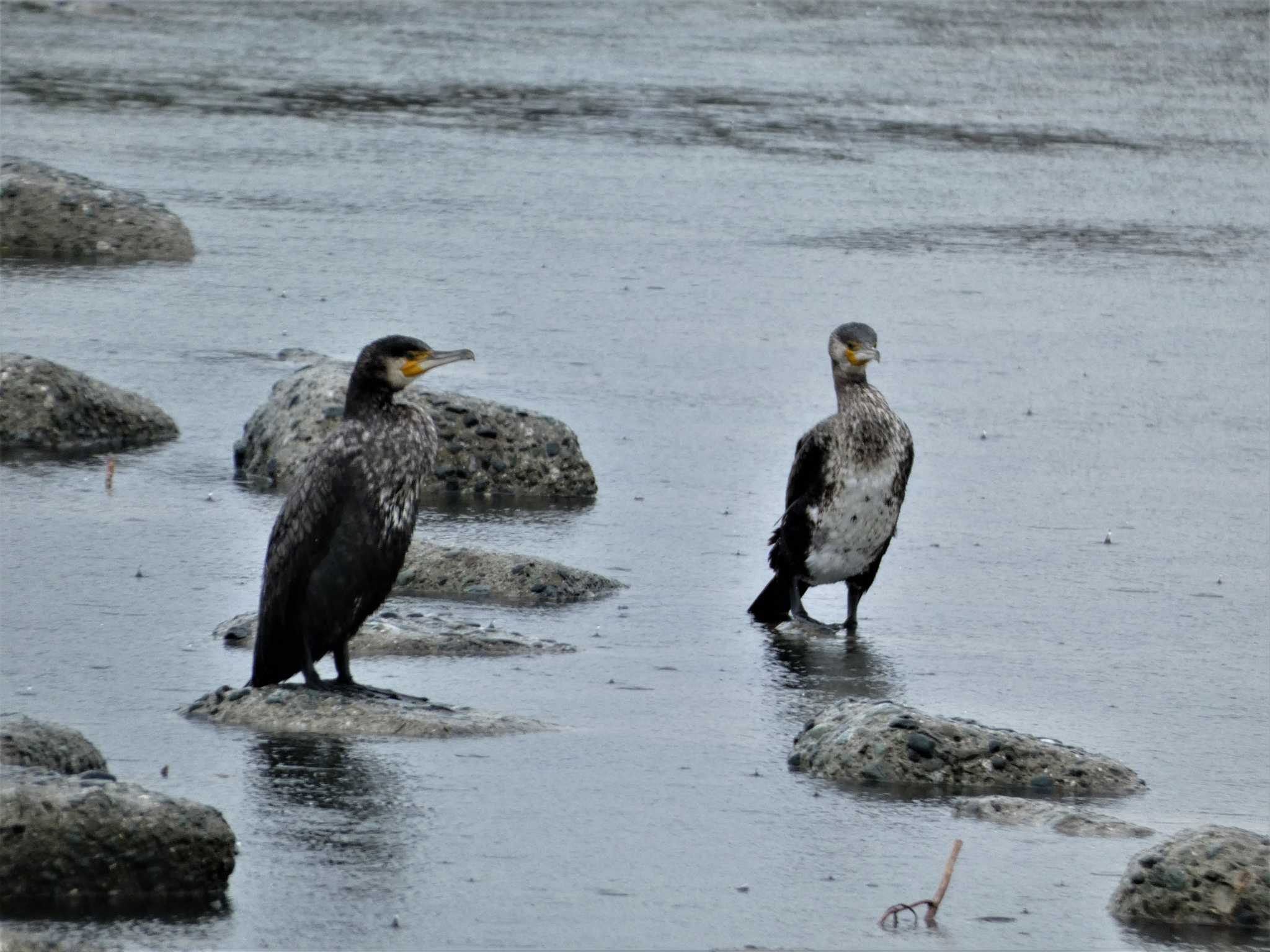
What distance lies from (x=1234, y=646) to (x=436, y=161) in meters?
12.8

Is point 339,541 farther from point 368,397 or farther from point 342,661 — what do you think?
point 368,397

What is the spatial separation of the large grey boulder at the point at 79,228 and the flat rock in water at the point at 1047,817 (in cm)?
1078

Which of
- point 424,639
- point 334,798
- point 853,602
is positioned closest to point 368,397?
point 424,639

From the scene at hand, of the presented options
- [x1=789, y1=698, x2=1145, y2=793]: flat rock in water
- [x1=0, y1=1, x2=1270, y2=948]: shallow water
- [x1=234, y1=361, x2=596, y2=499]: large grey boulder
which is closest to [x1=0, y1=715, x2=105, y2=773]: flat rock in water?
[x1=0, y1=1, x2=1270, y2=948]: shallow water

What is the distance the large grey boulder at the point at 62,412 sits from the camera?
39.8 ft

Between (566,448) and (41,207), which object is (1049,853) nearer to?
(566,448)

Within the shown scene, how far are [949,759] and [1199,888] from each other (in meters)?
1.34

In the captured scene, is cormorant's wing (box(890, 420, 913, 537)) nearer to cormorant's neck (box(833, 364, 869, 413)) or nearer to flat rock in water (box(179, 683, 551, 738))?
cormorant's neck (box(833, 364, 869, 413))

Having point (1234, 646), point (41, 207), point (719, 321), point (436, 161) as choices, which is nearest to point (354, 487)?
point (1234, 646)

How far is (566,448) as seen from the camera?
11.9 meters

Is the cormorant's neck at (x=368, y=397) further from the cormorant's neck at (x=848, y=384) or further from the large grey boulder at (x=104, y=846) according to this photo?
the cormorant's neck at (x=848, y=384)

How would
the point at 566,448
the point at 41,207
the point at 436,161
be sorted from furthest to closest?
1. the point at 436,161
2. the point at 41,207
3. the point at 566,448

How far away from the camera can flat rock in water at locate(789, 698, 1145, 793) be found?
7750 mm

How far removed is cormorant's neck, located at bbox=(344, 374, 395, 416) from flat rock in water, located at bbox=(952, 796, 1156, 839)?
240 cm
